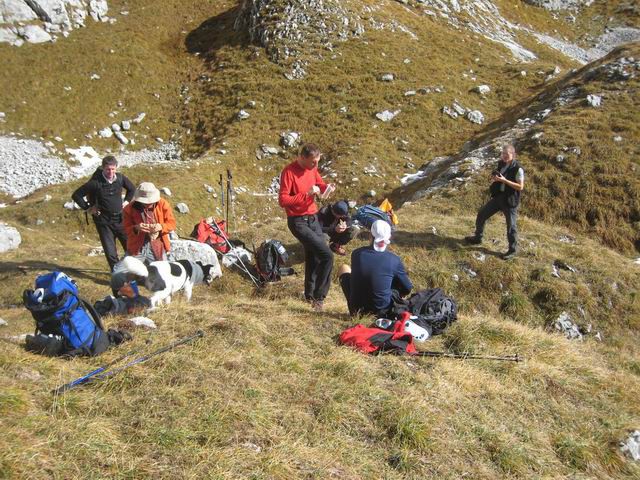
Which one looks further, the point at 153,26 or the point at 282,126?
the point at 153,26

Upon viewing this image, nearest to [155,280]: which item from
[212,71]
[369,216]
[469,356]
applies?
[469,356]

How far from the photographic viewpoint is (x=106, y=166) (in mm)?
10055

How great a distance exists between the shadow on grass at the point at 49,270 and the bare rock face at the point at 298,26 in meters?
23.5

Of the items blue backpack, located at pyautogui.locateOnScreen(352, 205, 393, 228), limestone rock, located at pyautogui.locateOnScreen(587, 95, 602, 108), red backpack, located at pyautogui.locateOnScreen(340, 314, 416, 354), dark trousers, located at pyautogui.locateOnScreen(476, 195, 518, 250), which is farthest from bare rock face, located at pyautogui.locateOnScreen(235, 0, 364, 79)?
red backpack, located at pyautogui.locateOnScreen(340, 314, 416, 354)

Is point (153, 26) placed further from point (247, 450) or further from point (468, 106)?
point (247, 450)

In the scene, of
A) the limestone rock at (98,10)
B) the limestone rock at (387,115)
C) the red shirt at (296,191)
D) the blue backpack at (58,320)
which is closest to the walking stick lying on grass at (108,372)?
the blue backpack at (58,320)

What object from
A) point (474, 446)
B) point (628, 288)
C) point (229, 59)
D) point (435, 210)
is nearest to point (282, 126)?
point (229, 59)

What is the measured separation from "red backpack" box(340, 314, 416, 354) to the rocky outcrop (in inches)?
1552

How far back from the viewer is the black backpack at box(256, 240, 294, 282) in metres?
11.7

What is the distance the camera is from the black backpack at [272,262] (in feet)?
38.3

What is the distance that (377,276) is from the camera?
7434mm

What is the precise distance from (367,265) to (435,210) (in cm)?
935

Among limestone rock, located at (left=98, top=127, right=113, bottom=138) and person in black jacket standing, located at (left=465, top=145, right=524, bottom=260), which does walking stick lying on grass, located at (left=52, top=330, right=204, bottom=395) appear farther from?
limestone rock, located at (left=98, top=127, right=113, bottom=138)

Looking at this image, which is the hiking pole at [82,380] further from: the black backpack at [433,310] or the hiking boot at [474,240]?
the hiking boot at [474,240]
